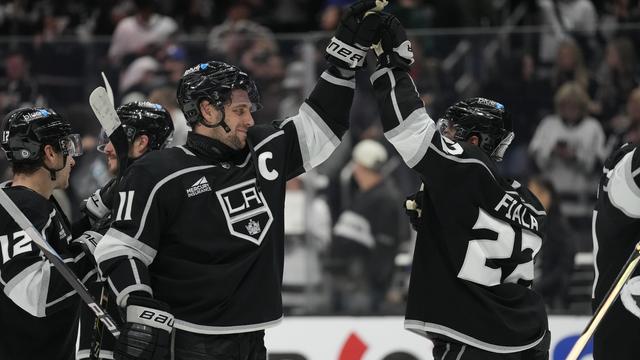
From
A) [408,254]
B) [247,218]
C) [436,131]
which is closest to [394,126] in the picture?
[436,131]

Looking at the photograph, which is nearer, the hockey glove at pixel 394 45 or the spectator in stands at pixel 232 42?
the hockey glove at pixel 394 45

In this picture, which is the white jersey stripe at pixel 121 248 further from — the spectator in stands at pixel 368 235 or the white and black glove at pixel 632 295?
the spectator in stands at pixel 368 235

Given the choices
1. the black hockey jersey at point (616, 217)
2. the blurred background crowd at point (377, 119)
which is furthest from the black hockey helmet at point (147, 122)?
the blurred background crowd at point (377, 119)

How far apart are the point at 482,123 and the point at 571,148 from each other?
10.6ft

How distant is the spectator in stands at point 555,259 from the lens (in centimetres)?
683

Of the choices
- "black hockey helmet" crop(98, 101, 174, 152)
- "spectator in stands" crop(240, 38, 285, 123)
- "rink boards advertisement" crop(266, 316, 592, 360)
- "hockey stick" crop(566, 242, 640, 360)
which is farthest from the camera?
"spectator in stands" crop(240, 38, 285, 123)

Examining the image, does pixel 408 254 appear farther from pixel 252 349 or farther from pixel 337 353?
pixel 252 349

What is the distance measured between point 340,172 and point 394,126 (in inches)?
132

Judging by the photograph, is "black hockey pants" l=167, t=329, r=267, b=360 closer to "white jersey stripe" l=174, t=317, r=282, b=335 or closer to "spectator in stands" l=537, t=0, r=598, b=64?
"white jersey stripe" l=174, t=317, r=282, b=335

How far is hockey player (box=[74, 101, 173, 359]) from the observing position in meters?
4.21

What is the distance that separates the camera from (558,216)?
707 centimetres

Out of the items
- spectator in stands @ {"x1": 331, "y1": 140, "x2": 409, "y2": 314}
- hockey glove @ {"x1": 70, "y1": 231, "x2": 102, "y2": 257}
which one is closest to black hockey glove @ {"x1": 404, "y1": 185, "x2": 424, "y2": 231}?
hockey glove @ {"x1": 70, "y1": 231, "x2": 102, "y2": 257}

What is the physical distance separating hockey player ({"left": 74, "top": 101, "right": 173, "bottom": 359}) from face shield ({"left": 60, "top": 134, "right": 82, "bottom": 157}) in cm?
19

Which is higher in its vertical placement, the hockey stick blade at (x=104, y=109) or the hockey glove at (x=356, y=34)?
the hockey glove at (x=356, y=34)
